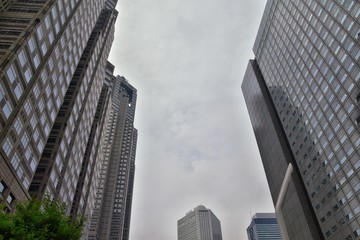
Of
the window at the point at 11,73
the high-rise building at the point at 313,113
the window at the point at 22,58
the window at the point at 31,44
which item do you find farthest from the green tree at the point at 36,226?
the high-rise building at the point at 313,113

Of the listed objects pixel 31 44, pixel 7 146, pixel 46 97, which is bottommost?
pixel 7 146

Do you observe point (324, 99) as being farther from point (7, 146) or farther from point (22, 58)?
point (7, 146)

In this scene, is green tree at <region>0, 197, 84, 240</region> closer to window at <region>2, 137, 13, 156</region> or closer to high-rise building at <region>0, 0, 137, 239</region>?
window at <region>2, 137, 13, 156</region>

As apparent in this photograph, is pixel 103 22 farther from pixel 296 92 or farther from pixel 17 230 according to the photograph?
pixel 17 230

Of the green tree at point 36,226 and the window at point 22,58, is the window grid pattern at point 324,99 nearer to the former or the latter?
the green tree at point 36,226

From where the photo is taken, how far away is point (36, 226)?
67.1 ft

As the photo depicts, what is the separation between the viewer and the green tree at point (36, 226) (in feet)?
62.1

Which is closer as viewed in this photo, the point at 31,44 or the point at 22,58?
the point at 22,58

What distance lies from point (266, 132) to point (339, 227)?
44971 mm

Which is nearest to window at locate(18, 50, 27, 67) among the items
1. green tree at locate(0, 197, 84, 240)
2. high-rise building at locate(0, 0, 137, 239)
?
high-rise building at locate(0, 0, 137, 239)

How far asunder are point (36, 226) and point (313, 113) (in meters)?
69.2

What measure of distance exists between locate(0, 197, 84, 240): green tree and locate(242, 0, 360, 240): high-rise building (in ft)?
179

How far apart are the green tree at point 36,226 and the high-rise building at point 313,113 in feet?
179

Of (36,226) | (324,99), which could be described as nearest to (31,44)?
(36,226)
